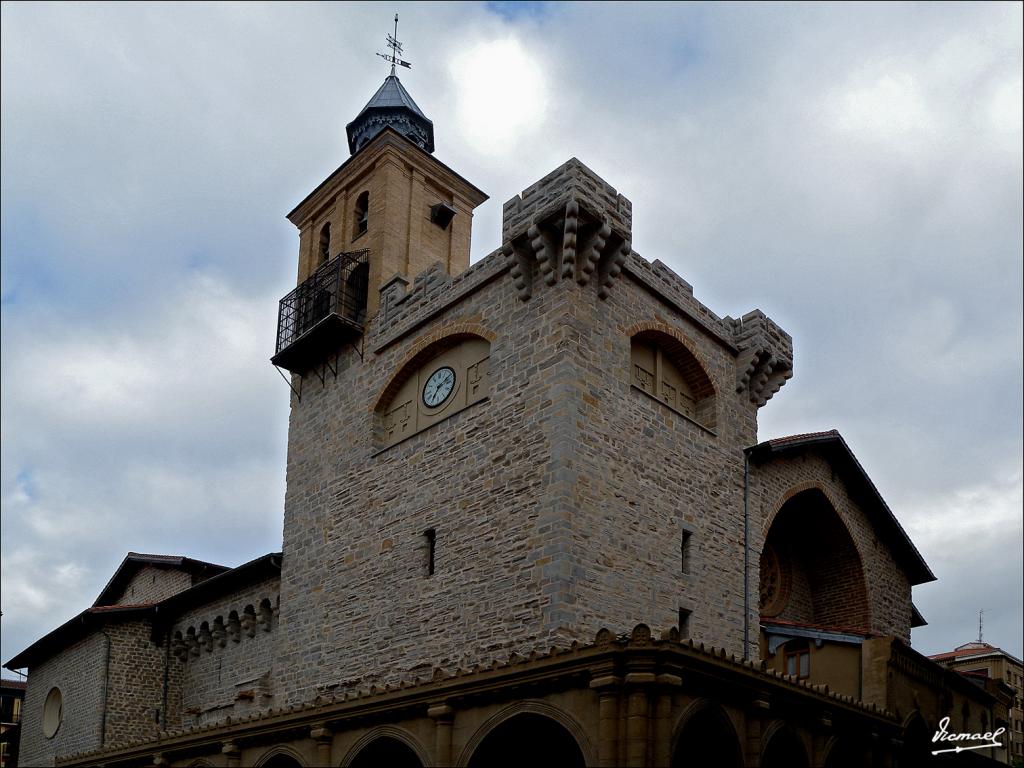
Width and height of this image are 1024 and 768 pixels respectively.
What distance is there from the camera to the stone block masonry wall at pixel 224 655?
24.6 metres

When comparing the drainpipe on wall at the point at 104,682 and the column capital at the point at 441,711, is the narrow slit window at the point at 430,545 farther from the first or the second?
the drainpipe on wall at the point at 104,682

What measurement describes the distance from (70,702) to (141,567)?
479cm

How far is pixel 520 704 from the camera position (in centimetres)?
1372

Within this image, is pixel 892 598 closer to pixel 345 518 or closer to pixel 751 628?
pixel 751 628

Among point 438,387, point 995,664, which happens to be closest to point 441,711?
point 438,387

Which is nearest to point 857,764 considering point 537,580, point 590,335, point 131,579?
point 537,580

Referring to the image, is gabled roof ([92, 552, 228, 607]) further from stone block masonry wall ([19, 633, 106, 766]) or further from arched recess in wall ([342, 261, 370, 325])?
arched recess in wall ([342, 261, 370, 325])

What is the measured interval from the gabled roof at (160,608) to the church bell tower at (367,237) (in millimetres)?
4607

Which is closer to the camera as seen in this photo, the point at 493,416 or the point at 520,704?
the point at 520,704

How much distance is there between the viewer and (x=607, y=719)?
41.2 feet

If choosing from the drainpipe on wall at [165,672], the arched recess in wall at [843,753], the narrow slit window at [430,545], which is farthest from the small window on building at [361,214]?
the arched recess in wall at [843,753]

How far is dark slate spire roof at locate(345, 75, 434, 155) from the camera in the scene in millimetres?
27594

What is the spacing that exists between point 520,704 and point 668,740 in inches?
81.8

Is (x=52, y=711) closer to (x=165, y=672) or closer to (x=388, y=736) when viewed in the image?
(x=165, y=672)
